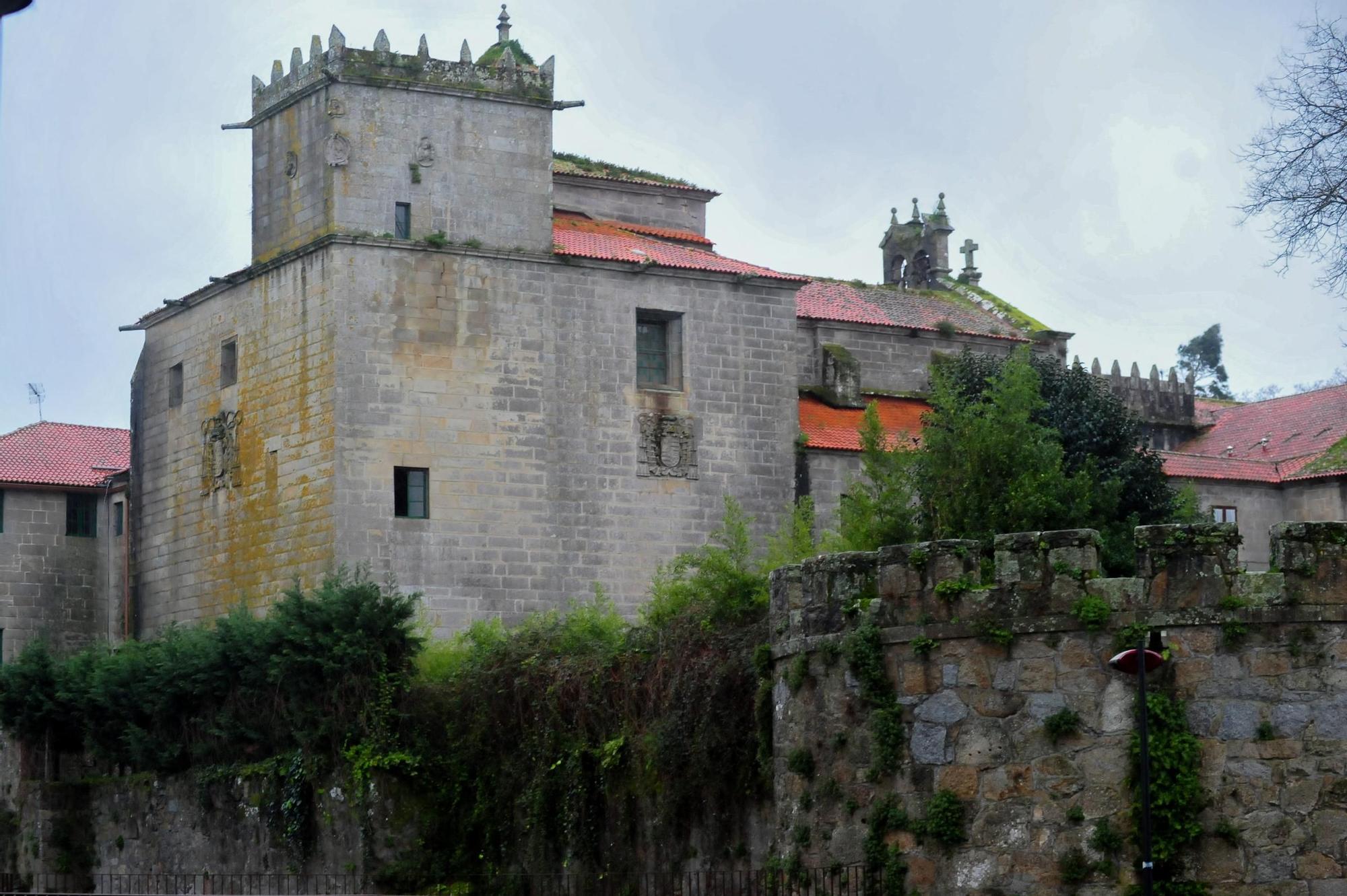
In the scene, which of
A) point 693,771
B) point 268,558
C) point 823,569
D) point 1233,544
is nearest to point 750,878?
point 693,771

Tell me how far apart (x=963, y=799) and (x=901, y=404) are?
32.2m

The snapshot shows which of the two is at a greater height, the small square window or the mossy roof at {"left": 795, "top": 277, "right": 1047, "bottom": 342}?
the mossy roof at {"left": 795, "top": 277, "right": 1047, "bottom": 342}

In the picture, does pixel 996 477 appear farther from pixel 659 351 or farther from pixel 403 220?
pixel 403 220

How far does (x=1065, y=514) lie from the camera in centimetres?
3322

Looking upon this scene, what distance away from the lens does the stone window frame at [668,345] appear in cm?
4388

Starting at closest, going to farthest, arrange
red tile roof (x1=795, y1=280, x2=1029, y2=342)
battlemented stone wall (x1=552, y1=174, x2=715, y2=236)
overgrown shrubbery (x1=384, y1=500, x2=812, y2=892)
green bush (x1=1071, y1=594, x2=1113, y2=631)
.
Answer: green bush (x1=1071, y1=594, x2=1113, y2=631) → overgrown shrubbery (x1=384, y1=500, x2=812, y2=892) → battlemented stone wall (x1=552, y1=174, x2=715, y2=236) → red tile roof (x1=795, y1=280, x2=1029, y2=342)

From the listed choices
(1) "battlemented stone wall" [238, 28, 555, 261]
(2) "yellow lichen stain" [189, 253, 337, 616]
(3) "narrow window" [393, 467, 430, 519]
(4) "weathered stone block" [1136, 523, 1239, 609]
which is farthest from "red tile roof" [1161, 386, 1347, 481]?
(4) "weathered stone block" [1136, 523, 1239, 609]

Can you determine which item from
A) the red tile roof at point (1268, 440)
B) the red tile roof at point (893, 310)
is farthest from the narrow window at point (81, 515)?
the red tile roof at point (1268, 440)

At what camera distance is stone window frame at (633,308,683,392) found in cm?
4388

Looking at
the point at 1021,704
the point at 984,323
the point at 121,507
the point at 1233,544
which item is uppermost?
the point at 984,323

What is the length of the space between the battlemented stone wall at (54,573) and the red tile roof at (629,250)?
41.0 ft

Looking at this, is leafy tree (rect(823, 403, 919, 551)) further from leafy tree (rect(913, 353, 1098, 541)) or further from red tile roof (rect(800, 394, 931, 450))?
red tile roof (rect(800, 394, 931, 450))

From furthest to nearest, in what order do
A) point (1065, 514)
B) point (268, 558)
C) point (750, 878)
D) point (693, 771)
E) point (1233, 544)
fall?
point (268, 558)
point (1065, 514)
point (693, 771)
point (750, 878)
point (1233, 544)

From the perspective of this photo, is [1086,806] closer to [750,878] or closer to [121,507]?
[750,878]
